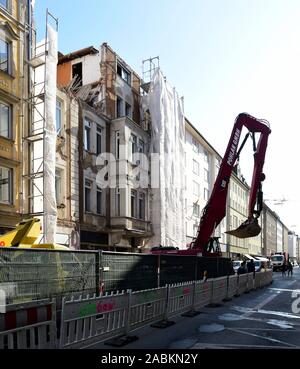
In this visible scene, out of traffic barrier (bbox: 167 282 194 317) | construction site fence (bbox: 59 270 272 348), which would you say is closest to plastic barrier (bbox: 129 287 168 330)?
construction site fence (bbox: 59 270 272 348)

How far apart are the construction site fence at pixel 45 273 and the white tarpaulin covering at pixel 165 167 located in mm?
20107

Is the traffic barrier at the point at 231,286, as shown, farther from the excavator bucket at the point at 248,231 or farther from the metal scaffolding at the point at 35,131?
the metal scaffolding at the point at 35,131

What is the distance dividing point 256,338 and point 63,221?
47.5 feet

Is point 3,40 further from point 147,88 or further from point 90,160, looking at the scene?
point 147,88

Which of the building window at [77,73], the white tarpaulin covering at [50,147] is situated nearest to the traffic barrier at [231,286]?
the white tarpaulin covering at [50,147]

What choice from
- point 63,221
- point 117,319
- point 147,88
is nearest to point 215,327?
point 117,319

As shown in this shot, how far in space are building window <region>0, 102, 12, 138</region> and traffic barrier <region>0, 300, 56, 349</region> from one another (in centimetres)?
1377

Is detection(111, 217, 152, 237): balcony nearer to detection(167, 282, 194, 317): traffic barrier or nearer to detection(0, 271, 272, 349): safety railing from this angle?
detection(0, 271, 272, 349): safety railing

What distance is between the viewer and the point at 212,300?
14.6m

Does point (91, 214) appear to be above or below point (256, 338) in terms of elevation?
above

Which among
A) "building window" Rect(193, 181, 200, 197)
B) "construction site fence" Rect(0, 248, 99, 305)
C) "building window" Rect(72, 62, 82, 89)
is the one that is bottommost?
"construction site fence" Rect(0, 248, 99, 305)

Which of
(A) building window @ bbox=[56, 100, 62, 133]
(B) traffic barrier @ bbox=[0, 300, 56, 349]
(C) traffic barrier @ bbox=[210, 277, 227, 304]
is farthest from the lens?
(A) building window @ bbox=[56, 100, 62, 133]

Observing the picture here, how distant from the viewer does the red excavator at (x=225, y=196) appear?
1889 centimetres

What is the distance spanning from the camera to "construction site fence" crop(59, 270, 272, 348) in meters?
7.02
